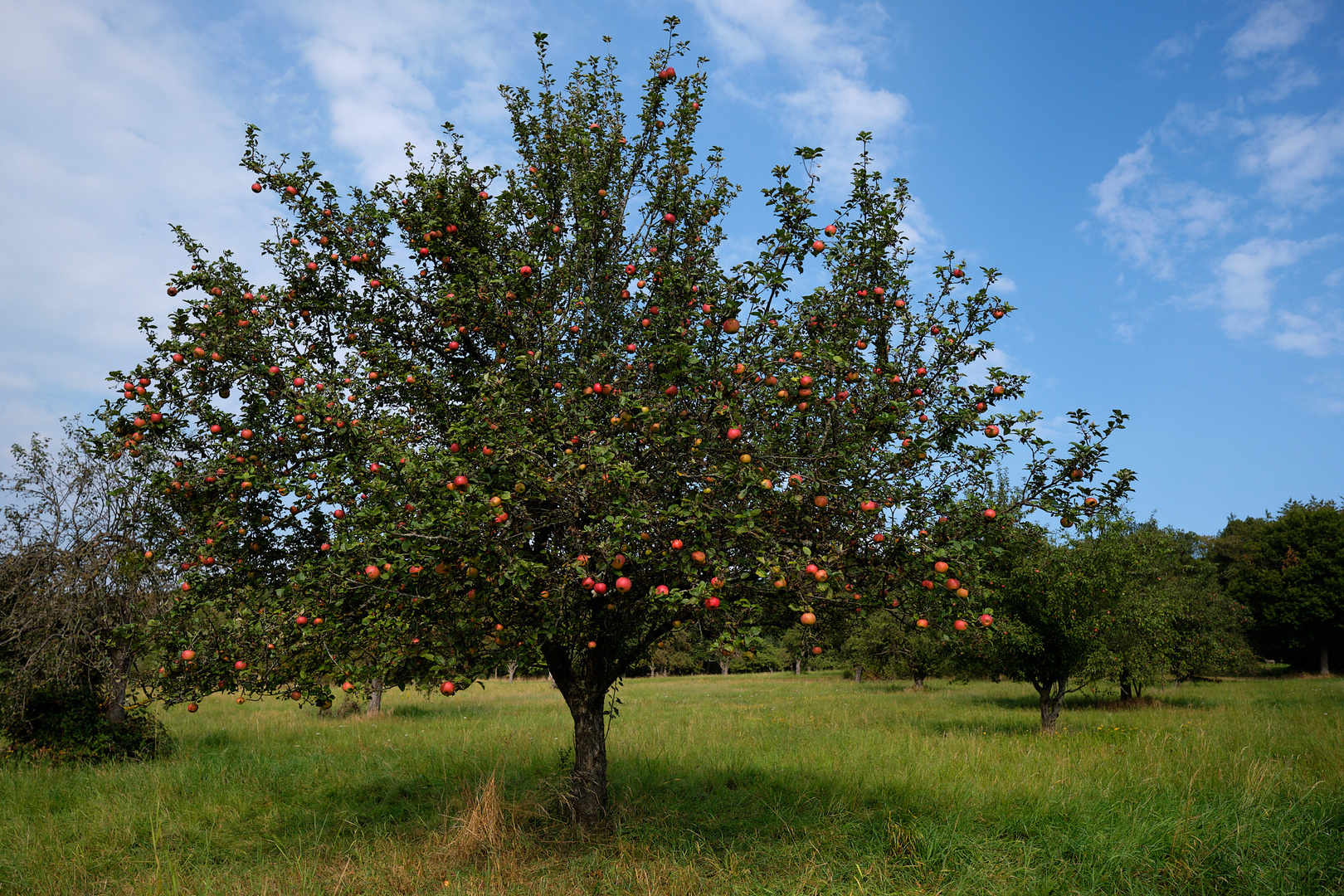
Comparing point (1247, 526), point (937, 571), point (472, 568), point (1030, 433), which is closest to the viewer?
point (472, 568)

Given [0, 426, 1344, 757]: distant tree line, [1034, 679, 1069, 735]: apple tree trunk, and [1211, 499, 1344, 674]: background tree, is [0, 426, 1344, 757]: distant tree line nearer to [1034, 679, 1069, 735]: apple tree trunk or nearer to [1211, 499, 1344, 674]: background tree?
[1034, 679, 1069, 735]: apple tree trunk

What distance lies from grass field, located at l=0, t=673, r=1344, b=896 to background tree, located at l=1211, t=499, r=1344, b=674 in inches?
1273

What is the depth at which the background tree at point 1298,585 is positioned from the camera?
122 feet

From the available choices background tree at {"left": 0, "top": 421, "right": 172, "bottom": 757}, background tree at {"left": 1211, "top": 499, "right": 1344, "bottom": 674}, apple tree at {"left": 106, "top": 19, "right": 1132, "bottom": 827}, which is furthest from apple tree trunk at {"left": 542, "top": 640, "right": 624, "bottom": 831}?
background tree at {"left": 1211, "top": 499, "right": 1344, "bottom": 674}

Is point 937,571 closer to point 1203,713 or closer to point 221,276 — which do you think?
point 221,276

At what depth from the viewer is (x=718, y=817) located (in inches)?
321

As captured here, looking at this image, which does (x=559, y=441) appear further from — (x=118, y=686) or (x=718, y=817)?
(x=118, y=686)

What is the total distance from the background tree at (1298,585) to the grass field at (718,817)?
32327 millimetres

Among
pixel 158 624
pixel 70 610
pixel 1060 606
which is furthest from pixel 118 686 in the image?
pixel 1060 606

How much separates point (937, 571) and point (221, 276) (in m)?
8.03

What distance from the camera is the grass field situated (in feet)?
21.2

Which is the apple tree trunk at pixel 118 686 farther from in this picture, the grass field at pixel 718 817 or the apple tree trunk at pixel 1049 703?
the apple tree trunk at pixel 1049 703

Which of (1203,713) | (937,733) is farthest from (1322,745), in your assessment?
(1203,713)

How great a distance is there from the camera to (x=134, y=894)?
6.36 meters
